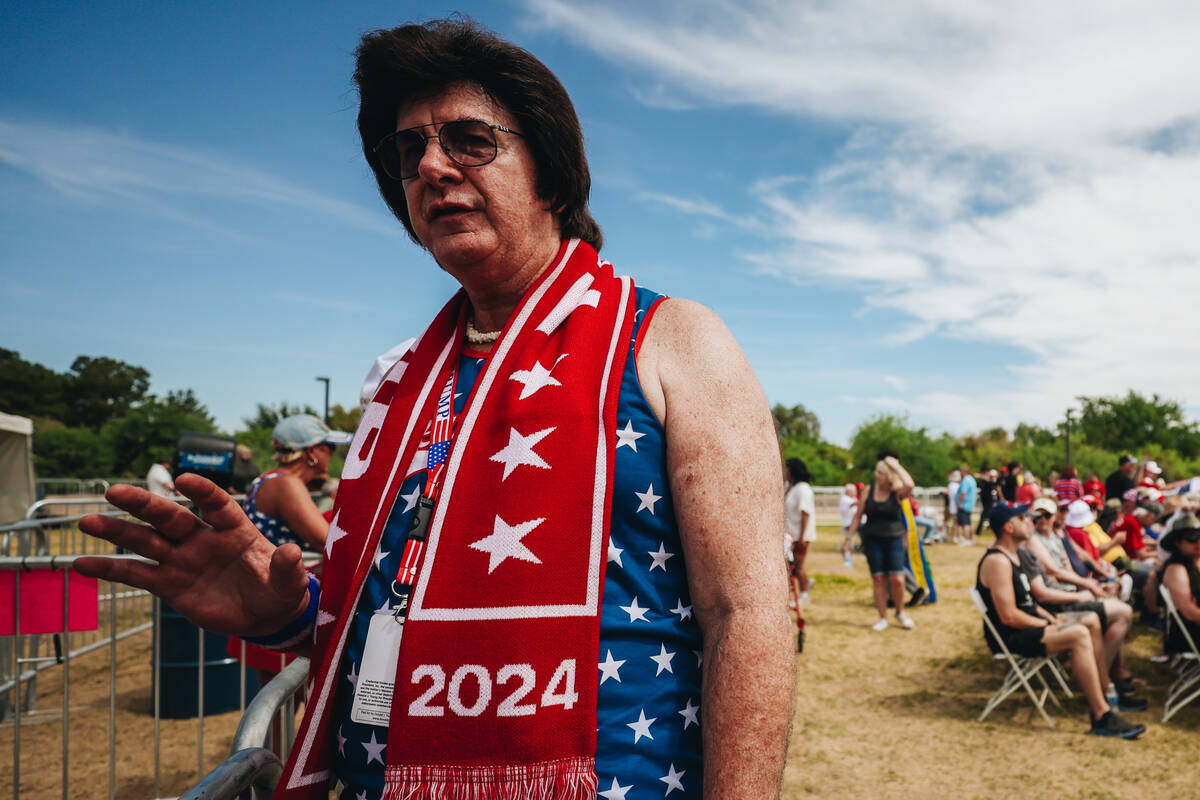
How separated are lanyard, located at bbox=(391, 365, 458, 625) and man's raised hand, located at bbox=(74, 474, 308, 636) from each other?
0.60 ft

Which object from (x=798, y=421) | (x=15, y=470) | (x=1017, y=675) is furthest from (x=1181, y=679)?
(x=798, y=421)

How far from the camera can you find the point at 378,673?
129cm

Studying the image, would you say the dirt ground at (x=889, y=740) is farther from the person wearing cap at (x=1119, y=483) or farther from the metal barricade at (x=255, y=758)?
the person wearing cap at (x=1119, y=483)

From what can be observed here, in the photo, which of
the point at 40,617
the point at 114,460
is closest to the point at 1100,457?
the point at 40,617

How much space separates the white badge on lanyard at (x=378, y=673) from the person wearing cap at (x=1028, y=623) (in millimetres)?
5947

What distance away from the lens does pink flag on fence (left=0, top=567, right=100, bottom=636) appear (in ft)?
Result: 12.1

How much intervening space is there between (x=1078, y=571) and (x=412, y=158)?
932cm

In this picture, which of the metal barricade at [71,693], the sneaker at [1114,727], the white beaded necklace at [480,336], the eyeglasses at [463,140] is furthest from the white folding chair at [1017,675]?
the eyeglasses at [463,140]

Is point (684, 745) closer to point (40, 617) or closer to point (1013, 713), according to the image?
point (40, 617)

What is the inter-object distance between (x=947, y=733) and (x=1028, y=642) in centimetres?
98

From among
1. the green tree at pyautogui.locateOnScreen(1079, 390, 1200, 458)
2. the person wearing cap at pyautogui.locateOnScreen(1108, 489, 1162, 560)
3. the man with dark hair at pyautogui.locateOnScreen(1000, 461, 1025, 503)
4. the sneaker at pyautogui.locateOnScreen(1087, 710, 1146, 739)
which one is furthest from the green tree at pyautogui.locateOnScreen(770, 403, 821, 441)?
the sneaker at pyautogui.locateOnScreen(1087, 710, 1146, 739)

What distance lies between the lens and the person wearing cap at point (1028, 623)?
5695 mm

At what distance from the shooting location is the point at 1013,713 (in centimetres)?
614

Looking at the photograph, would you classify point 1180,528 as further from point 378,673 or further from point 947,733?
point 378,673
